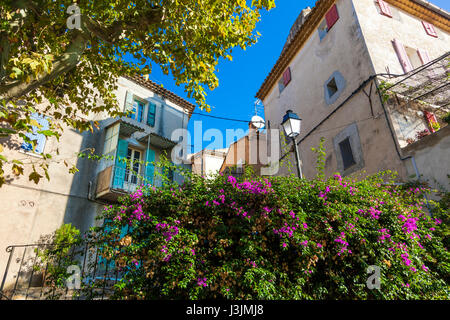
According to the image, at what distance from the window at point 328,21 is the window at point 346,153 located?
5.80 metres

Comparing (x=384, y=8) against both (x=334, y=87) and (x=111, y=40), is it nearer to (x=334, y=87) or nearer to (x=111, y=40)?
(x=334, y=87)

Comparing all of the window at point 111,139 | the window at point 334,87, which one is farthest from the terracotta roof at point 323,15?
the window at point 111,139

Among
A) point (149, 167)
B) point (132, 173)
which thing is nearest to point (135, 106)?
point (149, 167)

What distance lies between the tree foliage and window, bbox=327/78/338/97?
248 inches

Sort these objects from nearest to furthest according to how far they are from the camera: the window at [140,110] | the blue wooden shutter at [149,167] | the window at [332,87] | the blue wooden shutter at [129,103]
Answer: the window at [332,87] < the blue wooden shutter at [149,167] < the blue wooden shutter at [129,103] < the window at [140,110]

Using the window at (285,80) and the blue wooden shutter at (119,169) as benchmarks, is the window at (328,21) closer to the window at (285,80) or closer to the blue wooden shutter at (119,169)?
the window at (285,80)

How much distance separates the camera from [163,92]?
14984 millimetres

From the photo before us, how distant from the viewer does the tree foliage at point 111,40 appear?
3979 mm

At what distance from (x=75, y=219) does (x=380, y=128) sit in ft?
37.9

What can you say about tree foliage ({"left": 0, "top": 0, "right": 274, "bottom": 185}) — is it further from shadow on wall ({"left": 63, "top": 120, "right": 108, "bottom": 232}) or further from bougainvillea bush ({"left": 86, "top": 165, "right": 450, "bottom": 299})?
shadow on wall ({"left": 63, "top": 120, "right": 108, "bottom": 232})

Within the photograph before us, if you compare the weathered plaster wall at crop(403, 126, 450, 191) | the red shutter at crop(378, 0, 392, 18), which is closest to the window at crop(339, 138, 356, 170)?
the weathered plaster wall at crop(403, 126, 450, 191)

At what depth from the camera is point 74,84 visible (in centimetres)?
673
